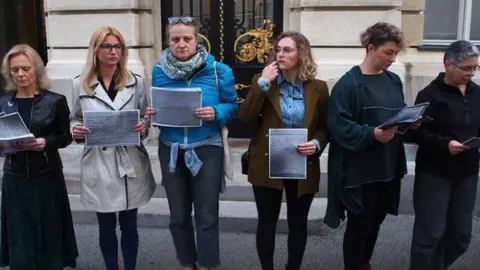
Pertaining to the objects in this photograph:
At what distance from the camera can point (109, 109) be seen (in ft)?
11.1

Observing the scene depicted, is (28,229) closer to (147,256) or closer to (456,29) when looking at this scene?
(147,256)

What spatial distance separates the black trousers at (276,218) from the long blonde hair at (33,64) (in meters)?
1.60

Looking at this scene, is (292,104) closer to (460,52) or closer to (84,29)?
(460,52)

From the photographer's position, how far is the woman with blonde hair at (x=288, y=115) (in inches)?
129

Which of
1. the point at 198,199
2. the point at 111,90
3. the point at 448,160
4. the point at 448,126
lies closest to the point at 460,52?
the point at 448,126

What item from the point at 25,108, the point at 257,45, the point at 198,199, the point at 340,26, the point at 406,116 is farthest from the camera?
the point at 257,45

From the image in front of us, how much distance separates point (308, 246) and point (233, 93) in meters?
1.83

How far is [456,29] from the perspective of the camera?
6227 millimetres

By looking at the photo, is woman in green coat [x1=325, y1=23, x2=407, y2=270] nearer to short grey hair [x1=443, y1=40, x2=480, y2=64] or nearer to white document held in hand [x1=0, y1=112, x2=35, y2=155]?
short grey hair [x1=443, y1=40, x2=480, y2=64]

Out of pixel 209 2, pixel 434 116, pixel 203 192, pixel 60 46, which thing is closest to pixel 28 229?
pixel 203 192

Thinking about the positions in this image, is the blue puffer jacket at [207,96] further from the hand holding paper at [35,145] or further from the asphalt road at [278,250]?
the asphalt road at [278,250]

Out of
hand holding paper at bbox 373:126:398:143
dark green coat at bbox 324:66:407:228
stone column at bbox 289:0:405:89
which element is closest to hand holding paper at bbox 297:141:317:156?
dark green coat at bbox 324:66:407:228

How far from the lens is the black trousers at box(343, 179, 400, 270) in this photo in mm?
3354

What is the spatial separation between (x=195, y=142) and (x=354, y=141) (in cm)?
106
